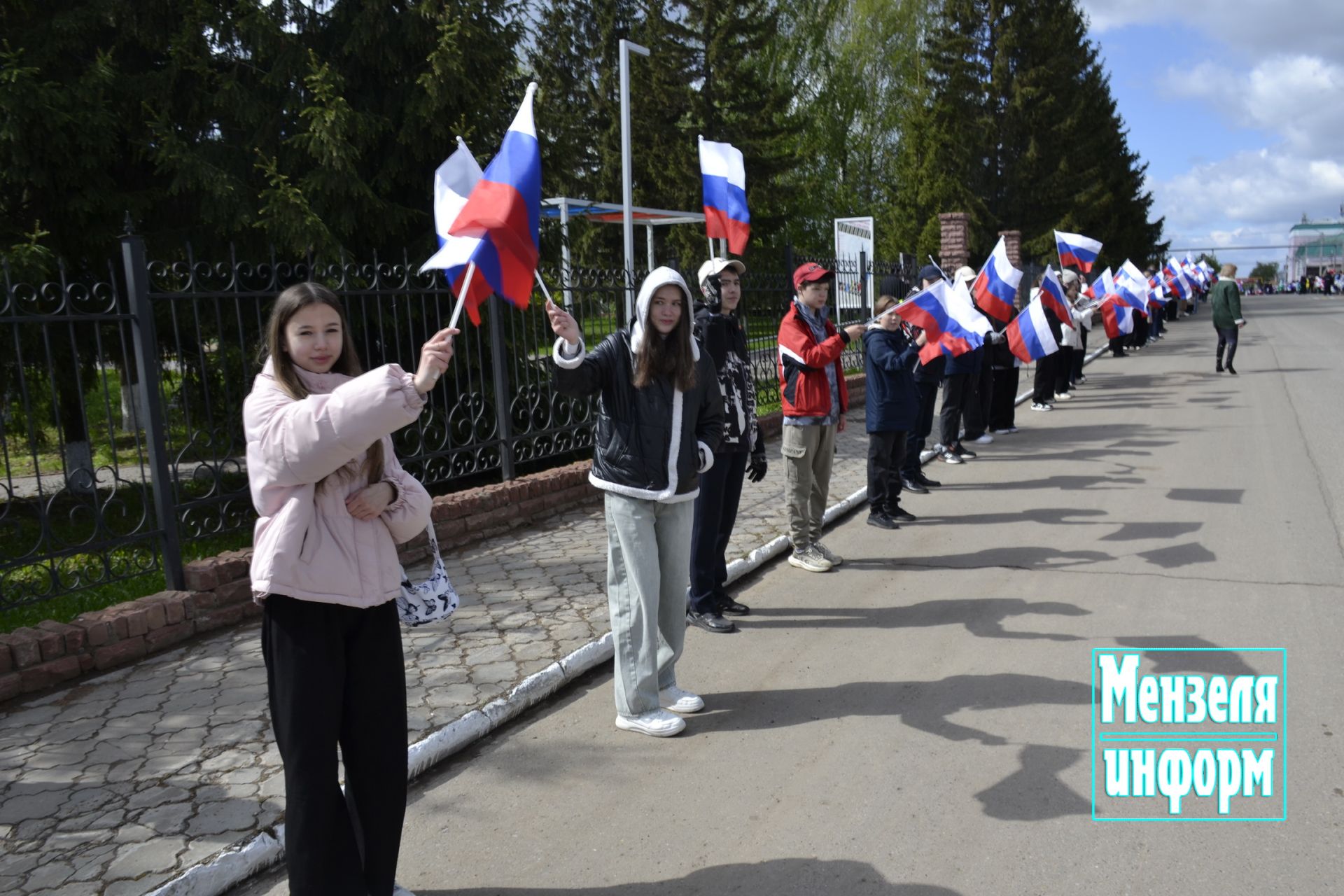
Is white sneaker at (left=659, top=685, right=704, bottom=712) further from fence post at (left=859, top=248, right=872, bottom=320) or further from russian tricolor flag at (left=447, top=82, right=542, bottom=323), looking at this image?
fence post at (left=859, top=248, right=872, bottom=320)

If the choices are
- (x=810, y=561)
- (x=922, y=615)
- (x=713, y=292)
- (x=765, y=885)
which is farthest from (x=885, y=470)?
(x=765, y=885)

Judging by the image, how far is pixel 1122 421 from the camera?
13.4m

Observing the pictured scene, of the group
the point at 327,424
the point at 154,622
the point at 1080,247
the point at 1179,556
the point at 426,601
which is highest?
the point at 1080,247

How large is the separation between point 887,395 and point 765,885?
194 inches

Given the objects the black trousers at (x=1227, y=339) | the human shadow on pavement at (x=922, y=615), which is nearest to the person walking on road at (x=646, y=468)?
the human shadow on pavement at (x=922, y=615)

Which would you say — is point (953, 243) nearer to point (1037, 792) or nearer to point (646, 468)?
point (646, 468)

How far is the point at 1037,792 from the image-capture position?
360cm

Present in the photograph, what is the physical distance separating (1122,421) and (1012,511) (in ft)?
20.0

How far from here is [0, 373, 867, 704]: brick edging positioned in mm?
4809

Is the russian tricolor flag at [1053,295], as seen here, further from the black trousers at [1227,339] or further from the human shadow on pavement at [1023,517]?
the black trousers at [1227,339]

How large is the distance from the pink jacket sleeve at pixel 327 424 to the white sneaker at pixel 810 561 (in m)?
4.49

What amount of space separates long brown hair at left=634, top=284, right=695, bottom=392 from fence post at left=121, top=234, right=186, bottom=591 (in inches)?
119

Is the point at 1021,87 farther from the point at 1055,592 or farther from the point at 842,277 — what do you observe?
the point at 1055,592

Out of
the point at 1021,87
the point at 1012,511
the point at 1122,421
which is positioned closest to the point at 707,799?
the point at 1012,511
